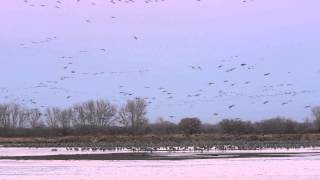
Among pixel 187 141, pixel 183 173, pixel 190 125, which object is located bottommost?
pixel 183 173

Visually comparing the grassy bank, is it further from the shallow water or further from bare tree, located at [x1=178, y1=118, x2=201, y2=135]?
the shallow water

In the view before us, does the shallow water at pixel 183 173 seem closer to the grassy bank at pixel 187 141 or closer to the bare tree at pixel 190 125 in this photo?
the grassy bank at pixel 187 141

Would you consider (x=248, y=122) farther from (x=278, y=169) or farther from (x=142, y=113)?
(x=278, y=169)

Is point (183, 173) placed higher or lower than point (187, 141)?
lower

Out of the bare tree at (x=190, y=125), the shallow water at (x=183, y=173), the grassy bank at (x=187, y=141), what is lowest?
the shallow water at (x=183, y=173)

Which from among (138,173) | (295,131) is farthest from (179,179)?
(295,131)

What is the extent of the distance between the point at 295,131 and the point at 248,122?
9.01 metres

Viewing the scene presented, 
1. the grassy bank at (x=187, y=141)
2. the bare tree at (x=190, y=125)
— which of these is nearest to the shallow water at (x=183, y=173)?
the grassy bank at (x=187, y=141)

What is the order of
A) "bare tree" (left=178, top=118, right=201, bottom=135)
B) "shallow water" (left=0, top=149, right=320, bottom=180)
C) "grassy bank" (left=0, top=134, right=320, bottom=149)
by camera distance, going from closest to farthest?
"shallow water" (left=0, top=149, right=320, bottom=180) < "grassy bank" (left=0, top=134, right=320, bottom=149) < "bare tree" (left=178, top=118, right=201, bottom=135)

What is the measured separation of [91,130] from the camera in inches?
4803

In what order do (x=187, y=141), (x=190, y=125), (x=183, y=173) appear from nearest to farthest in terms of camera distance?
(x=183, y=173)
(x=187, y=141)
(x=190, y=125)

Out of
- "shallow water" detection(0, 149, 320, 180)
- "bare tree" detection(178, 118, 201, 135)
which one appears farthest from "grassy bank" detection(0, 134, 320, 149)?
"shallow water" detection(0, 149, 320, 180)

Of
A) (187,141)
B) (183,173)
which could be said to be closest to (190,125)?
(187,141)

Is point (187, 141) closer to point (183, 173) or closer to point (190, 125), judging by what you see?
point (190, 125)
